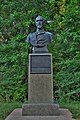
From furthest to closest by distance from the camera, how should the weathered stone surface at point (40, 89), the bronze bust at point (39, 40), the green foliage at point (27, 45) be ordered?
1. the green foliage at point (27, 45)
2. the bronze bust at point (39, 40)
3. the weathered stone surface at point (40, 89)

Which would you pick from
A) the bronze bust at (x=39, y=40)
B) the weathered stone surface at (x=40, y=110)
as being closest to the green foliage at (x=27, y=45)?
the bronze bust at (x=39, y=40)

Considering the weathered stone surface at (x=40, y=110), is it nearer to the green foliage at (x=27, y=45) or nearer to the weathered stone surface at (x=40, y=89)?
the weathered stone surface at (x=40, y=89)

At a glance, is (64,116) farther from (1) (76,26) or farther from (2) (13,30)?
(2) (13,30)

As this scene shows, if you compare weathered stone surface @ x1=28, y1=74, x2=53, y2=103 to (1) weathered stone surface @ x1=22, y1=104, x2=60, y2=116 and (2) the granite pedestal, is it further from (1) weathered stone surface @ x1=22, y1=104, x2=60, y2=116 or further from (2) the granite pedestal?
(1) weathered stone surface @ x1=22, y1=104, x2=60, y2=116

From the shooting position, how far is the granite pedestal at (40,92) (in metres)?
6.67

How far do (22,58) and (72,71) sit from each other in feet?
6.17

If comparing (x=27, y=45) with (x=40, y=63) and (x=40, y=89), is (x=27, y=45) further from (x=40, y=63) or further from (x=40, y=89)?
(x=40, y=89)

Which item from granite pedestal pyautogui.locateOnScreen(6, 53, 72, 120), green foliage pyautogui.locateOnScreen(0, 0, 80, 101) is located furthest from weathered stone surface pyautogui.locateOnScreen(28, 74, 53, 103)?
green foliage pyautogui.locateOnScreen(0, 0, 80, 101)

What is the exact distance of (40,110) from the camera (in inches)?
263

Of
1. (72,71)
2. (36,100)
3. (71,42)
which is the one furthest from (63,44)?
(36,100)

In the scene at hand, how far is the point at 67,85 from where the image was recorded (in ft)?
36.9

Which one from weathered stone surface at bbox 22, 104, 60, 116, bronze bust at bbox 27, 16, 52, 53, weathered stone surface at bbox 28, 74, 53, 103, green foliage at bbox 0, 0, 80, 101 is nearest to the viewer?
weathered stone surface at bbox 22, 104, 60, 116

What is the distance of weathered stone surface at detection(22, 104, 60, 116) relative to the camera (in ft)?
21.9

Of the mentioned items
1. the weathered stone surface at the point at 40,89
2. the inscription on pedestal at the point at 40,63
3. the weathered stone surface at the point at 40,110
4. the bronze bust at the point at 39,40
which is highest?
the bronze bust at the point at 39,40
